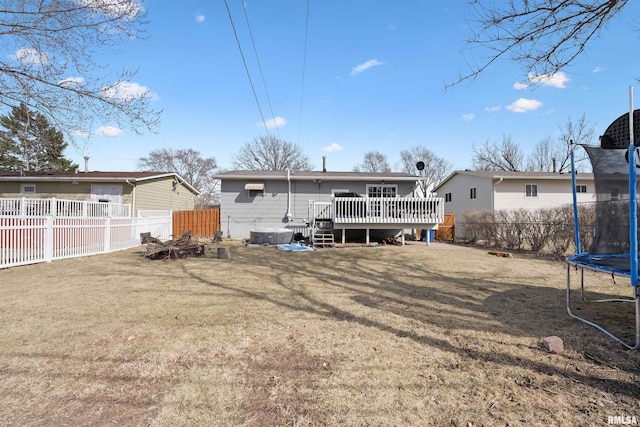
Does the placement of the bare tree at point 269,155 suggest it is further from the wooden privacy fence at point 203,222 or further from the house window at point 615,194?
the house window at point 615,194

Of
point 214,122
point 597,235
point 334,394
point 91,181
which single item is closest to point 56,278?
point 334,394

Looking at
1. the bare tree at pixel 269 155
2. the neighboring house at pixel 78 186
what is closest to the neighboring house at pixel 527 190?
the neighboring house at pixel 78 186

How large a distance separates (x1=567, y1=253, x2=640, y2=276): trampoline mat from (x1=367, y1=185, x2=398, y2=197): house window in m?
11.2

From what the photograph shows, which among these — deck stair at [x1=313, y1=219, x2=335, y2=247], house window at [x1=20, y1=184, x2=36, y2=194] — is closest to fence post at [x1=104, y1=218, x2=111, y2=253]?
deck stair at [x1=313, y1=219, x2=335, y2=247]

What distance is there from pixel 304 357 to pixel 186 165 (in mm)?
41885

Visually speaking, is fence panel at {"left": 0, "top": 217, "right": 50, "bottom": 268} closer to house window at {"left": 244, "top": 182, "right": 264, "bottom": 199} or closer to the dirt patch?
the dirt patch

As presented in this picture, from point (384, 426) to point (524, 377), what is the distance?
1.34 metres

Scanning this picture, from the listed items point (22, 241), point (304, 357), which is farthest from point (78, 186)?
point (304, 357)

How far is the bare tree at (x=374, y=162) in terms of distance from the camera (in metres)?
→ 45.4

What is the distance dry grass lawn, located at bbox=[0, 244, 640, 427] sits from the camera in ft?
6.40

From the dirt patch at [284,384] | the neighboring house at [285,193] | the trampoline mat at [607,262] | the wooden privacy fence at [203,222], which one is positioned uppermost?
the neighboring house at [285,193]

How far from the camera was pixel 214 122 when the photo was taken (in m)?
17.0

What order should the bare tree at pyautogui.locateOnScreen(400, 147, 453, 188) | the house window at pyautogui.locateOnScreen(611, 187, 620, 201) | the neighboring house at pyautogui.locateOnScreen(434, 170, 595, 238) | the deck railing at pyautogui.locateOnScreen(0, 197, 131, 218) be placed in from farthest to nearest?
the bare tree at pyautogui.locateOnScreen(400, 147, 453, 188)
the neighboring house at pyautogui.locateOnScreen(434, 170, 595, 238)
the deck railing at pyautogui.locateOnScreen(0, 197, 131, 218)
the house window at pyautogui.locateOnScreen(611, 187, 620, 201)

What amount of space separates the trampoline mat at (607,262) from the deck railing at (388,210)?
24.3ft
